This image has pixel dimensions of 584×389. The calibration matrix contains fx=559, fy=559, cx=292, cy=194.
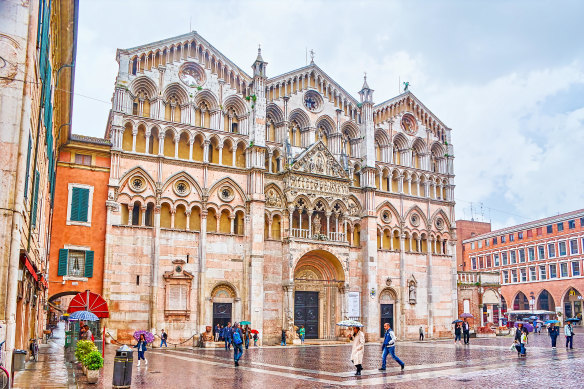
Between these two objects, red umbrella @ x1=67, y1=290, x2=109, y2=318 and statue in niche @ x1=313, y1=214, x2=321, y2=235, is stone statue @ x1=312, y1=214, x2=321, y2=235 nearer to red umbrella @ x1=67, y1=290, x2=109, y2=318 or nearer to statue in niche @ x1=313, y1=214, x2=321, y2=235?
statue in niche @ x1=313, y1=214, x2=321, y2=235

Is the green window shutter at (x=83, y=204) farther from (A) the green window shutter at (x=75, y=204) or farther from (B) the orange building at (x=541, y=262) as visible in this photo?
(B) the orange building at (x=541, y=262)

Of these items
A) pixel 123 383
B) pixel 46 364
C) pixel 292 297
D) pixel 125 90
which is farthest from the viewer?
pixel 292 297

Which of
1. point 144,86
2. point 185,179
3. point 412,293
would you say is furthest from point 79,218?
point 412,293

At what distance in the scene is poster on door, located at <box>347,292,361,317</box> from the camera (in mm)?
44719

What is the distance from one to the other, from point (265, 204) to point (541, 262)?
52.6 metres

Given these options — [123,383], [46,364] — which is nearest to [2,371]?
[123,383]

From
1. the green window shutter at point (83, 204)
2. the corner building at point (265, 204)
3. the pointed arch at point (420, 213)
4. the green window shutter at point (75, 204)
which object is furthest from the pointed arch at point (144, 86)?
the pointed arch at point (420, 213)

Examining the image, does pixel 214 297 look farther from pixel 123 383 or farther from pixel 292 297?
pixel 123 383

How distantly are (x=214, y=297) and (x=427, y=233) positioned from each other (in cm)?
2152

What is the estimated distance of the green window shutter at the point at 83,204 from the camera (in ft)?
118

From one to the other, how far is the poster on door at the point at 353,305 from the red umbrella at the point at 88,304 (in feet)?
74.1

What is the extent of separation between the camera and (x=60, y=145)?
3638 centimetres

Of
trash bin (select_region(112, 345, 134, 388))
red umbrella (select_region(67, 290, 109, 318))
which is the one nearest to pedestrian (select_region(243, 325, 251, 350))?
red umbrella (select_region(67, 290, 109, 318))

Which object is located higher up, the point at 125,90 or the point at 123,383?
the point at 125,90
